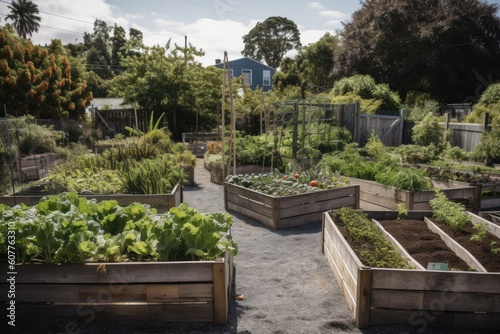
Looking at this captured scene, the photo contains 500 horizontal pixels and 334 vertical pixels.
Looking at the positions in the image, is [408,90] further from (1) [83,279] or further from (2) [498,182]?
(1) [83,279]

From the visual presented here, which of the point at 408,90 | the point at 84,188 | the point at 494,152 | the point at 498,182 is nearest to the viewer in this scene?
the point at 84,188

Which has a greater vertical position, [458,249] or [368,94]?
[368,94]

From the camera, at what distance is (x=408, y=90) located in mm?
24766

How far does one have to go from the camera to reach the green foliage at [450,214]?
475cm

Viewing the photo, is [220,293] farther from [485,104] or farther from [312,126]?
[485,104]

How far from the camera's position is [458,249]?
13.7ft

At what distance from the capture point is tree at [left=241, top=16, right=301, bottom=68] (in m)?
49.8

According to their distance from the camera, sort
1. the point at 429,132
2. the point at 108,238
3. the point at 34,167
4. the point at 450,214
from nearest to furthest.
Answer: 1. the point at 108,238
2. the point at 450,214
3. the point at 34,167
4. the point at 429,132

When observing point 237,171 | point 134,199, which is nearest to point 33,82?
point 237,171

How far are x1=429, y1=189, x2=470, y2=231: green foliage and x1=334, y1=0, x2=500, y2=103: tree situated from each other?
19.5m

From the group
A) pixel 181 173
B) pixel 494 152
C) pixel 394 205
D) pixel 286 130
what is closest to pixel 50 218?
pixel 181 173

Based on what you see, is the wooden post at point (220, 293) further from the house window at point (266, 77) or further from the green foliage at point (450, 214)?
the house window at point (266, 77)

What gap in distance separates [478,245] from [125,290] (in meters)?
3.71

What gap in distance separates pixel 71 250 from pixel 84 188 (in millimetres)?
3464
